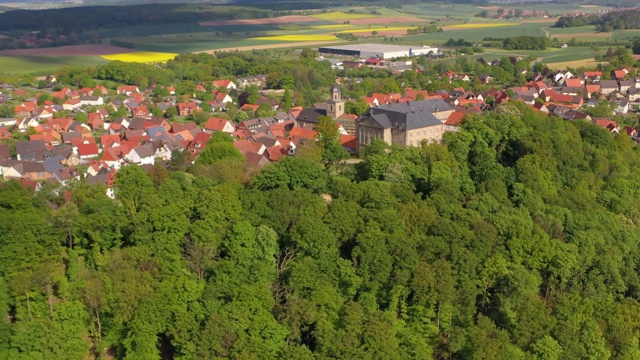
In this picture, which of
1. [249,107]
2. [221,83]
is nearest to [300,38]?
[221,83]

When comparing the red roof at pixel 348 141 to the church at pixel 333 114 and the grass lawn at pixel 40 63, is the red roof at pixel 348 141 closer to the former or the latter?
the church at pixel 333 114

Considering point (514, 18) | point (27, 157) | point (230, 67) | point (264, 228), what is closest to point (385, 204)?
point (264, 228)

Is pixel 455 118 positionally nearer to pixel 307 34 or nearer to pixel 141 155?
pixel 141 155

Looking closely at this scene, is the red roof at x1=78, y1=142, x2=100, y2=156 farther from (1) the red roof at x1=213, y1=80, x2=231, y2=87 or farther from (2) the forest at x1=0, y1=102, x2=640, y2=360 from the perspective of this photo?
(1) the red roof at x1=213, y1=80, x2=231, y2=87

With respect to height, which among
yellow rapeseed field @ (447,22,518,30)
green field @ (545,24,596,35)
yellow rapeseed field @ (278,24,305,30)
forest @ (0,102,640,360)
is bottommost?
forest @ (0,102,640,360)

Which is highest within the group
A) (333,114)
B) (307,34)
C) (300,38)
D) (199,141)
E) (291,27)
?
(291,27)

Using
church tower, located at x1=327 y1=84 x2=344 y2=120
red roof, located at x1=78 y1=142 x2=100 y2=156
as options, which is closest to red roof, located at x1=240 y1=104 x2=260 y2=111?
church tower, located at x1=327 y1=84 x2=344 y2=120

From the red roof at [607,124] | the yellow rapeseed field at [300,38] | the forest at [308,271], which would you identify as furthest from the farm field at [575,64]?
the forest at [308,271]
